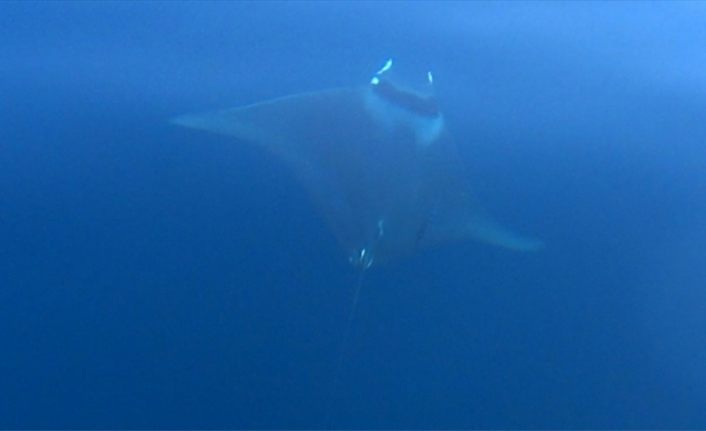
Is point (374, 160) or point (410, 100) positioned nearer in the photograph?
point (374, 160)

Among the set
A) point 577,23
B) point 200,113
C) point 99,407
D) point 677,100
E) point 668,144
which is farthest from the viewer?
point 577,23

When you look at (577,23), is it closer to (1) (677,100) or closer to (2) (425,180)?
(1) (677,100)

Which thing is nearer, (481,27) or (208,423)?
(208,423)

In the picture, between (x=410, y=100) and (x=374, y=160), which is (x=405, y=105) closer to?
(x=410, y=100)

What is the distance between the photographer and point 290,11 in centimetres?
312

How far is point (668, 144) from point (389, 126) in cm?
85

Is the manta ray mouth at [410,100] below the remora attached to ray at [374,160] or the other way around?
the other way around

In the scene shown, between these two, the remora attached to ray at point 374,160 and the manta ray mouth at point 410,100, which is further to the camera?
the manta ray mouth at point 410,100

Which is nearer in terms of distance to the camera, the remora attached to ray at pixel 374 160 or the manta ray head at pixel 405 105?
the remora attached to ray at pixel 374 160

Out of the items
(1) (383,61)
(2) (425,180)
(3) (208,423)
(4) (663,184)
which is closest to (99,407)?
(3) (208,423)

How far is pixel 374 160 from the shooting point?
271 centimetres

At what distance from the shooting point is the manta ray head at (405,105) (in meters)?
2.81

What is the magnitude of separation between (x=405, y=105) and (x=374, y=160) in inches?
9.8

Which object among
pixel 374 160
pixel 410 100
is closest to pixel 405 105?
pixel 410 100
